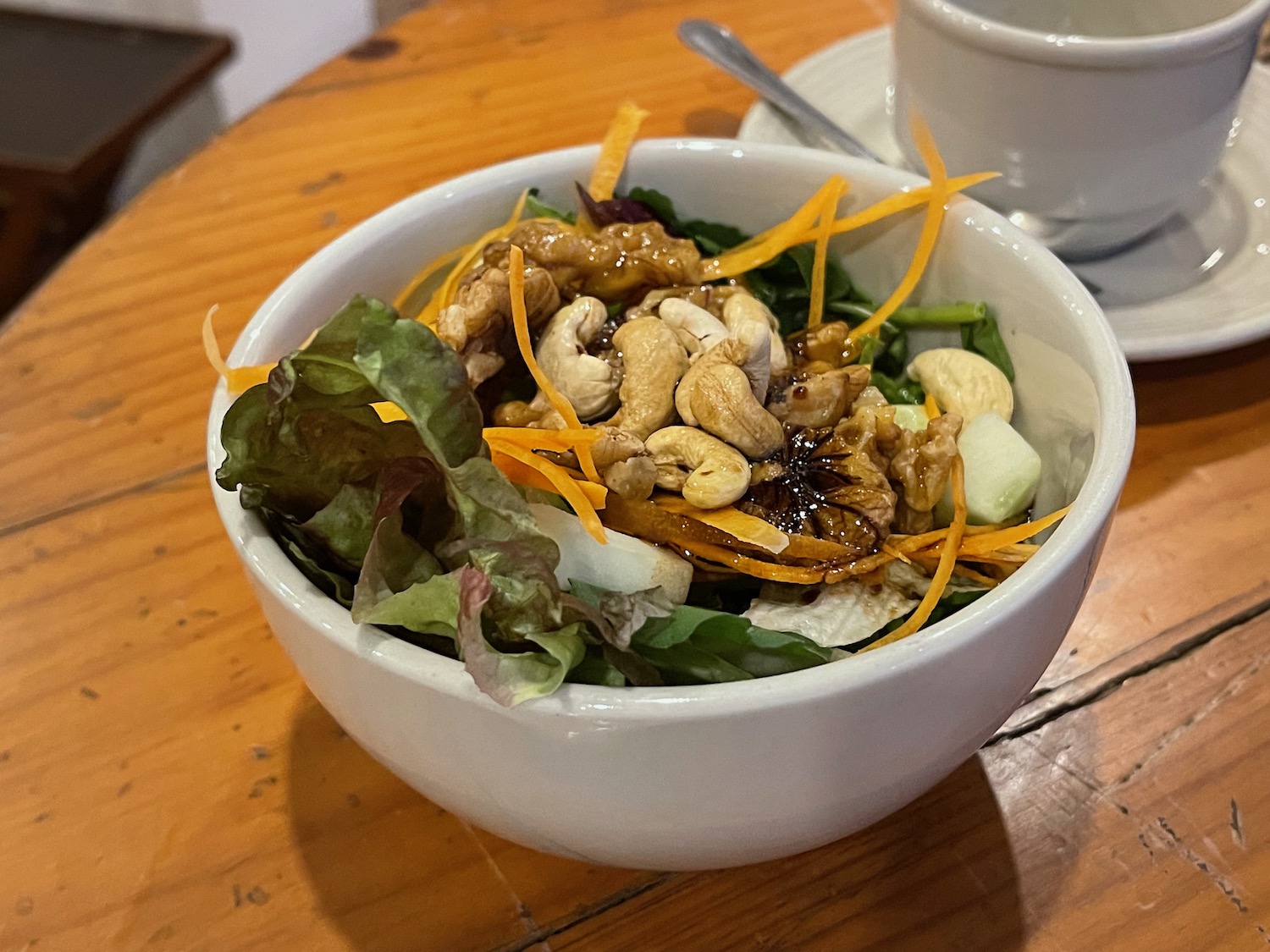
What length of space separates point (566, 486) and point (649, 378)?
125 millimetres

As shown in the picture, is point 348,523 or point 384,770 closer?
point 348,523

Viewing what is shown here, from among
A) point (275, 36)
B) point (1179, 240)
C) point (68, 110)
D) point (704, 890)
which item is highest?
point (1179, 240)

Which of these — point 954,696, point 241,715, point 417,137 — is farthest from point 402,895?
point 417,137

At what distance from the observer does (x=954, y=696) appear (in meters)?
0.46

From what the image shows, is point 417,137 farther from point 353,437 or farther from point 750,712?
point 750,712

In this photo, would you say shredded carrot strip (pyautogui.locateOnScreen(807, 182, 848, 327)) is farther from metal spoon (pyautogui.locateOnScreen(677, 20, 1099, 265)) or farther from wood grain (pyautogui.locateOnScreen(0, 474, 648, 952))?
wood grain (pyautogui.locateOnScreen(0, 474, 648, 952))

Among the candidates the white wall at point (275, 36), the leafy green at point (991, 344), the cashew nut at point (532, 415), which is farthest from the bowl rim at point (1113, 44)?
A: the white wall at point (275, 36)

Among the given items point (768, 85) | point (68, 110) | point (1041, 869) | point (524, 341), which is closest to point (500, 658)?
point (524, 341)

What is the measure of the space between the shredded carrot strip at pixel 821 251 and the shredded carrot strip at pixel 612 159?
0.14 m

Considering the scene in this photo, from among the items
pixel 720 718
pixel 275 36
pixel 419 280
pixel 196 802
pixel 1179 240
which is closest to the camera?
pixel 720 718

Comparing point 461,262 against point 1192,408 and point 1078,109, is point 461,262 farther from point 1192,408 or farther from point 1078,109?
point 1192,408

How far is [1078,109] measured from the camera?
0.81 m

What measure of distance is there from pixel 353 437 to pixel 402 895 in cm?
24

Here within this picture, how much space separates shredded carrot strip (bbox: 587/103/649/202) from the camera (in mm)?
756
